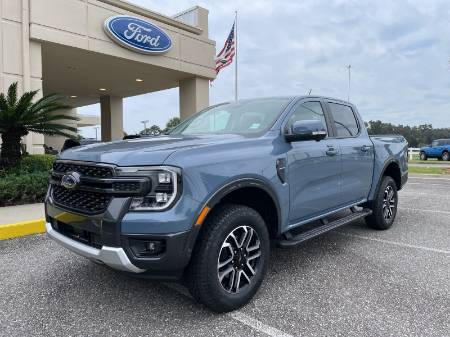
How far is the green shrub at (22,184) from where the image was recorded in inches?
277

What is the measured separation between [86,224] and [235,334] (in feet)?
4.40

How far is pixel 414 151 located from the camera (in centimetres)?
3700

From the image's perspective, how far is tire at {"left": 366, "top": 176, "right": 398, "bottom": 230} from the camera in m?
5.41

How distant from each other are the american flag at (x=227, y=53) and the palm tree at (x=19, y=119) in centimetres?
1236

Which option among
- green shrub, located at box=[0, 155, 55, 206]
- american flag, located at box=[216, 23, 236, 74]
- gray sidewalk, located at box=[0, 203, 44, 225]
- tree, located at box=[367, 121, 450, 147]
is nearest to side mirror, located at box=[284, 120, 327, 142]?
gray sidewalk, located at box=[0, 203, 44, 225]

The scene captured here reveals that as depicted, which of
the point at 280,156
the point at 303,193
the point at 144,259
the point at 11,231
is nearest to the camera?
the point at 144,259

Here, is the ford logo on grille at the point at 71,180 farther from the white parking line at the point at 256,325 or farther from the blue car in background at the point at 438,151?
the blue car in background at the point at 438,151

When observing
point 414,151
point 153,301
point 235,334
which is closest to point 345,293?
point 235,334

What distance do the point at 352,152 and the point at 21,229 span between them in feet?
15.1

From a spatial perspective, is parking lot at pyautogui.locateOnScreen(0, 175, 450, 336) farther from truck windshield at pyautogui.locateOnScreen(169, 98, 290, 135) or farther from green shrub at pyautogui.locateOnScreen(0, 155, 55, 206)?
green shrub at pyautogui.locateOnScreen(0, 155, 55, 206)

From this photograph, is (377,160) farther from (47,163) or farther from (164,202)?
(47,163)

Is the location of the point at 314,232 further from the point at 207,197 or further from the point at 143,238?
the point at 143,238

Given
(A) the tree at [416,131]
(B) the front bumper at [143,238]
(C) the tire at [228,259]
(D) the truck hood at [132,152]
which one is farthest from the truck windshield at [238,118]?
(A) the tree at [416,131]

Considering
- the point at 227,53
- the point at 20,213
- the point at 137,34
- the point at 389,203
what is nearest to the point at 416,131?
the point at 227,53
